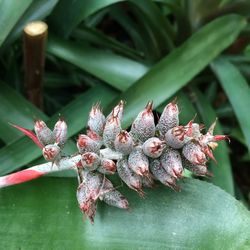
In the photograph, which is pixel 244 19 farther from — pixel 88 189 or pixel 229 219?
pixel 88 189

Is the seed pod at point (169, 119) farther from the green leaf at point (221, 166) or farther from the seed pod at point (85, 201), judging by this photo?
the green leaf at point (221, 166)

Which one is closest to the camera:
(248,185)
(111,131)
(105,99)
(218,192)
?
(111,131)

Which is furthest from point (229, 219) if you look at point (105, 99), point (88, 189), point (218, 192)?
point (105, 99)

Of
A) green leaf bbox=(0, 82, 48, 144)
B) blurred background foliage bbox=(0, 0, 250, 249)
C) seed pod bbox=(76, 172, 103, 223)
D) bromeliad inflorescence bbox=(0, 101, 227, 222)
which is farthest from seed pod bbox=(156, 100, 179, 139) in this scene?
green leaf bbox=(0, 82, 48, 144)

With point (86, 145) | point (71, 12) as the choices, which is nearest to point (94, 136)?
point (86, 145)

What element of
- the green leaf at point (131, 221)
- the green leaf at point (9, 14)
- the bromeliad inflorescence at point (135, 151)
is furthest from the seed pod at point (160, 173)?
the green leaf at point (9, 14)

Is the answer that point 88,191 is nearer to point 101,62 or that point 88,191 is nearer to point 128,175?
point 128,175

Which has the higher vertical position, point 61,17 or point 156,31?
point 61,17

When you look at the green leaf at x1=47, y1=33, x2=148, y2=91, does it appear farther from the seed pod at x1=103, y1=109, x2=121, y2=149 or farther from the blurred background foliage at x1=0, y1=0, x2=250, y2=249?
the seed pod at x1=103, y1=109, x2=121, y2=149
